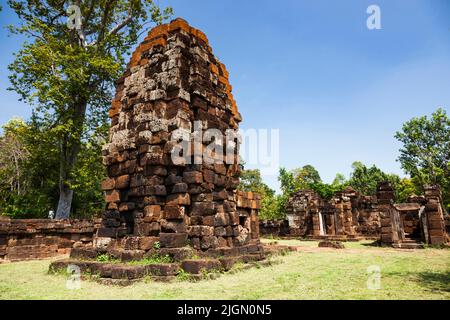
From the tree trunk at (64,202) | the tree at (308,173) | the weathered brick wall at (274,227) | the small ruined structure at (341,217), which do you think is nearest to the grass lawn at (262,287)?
the tree trunk at (64,202)

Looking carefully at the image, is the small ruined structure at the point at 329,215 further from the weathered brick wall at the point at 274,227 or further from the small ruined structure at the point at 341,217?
the weathered brick wall at the point at 274,227

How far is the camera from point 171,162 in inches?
247

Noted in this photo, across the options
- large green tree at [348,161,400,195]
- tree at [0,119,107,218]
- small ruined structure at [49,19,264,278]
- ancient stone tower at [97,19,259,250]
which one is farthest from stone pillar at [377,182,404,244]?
large green tree at [348,161,400,195]

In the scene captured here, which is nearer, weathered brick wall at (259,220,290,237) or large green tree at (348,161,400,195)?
weathered brick wall at (259,220,290,237)

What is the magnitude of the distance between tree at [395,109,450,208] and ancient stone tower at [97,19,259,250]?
34517 millimetres

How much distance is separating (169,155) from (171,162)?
0.54ft

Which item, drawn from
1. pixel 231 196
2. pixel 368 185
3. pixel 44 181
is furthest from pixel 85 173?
pixel 368 185

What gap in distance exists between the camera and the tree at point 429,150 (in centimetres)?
3300

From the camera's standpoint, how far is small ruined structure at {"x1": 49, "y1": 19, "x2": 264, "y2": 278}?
19.6 feet

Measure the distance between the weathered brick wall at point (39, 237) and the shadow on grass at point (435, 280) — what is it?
9.86 meters

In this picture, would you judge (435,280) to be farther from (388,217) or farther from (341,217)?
(341,217)

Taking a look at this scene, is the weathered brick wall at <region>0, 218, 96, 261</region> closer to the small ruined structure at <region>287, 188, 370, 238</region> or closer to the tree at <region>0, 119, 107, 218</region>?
the tree at <region>0, 119, 107, 218</region>

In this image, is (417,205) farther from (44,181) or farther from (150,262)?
(44,181)
